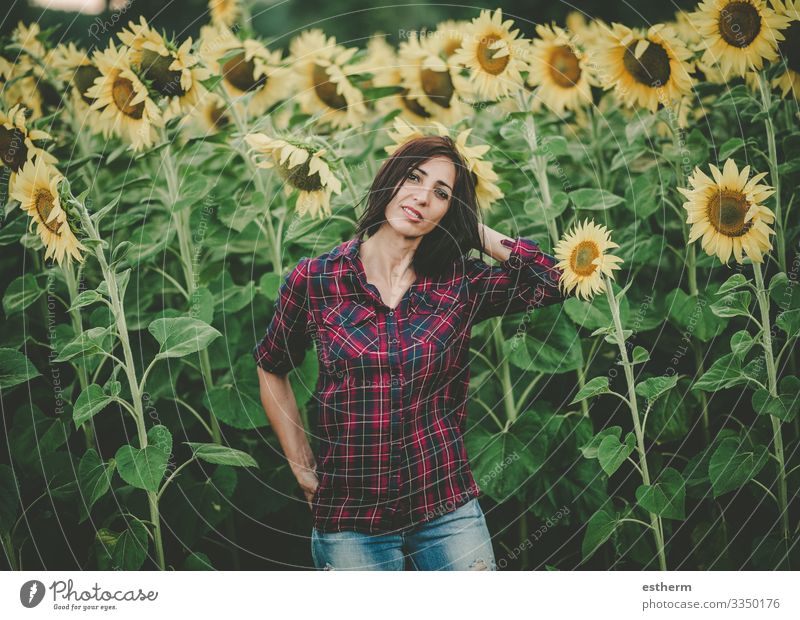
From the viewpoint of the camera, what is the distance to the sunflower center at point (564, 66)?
7.49ft

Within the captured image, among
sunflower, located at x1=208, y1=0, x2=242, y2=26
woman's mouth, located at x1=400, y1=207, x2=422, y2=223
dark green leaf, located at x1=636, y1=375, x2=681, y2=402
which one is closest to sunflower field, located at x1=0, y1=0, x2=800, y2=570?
dark green leaf, located at x1=636, y1=375, x2=681, y2=402

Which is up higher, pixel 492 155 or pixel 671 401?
pixel 492 155

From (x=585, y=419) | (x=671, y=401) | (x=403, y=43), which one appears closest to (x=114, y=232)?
(x=403, y=43)

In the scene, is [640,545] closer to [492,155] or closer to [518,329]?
[518,329]

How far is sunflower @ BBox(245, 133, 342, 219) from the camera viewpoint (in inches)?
74.9

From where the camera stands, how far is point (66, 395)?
2162 millimetres

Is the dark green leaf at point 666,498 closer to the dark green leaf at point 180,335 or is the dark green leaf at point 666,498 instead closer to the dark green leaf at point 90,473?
the dark green leaf at point 180,335

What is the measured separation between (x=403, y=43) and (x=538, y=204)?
0.70 meters

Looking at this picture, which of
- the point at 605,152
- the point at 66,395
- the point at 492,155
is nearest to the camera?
the point at 66,395

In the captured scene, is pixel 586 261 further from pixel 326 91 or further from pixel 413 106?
pixel 326 91

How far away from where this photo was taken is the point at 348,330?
1.86 metres

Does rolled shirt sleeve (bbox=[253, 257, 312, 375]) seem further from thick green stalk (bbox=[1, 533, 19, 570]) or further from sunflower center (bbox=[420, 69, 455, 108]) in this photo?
thick green stalk (bbox=[1, 533, 19, 570])

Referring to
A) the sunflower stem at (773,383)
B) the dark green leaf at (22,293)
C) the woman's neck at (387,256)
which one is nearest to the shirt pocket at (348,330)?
the woman's neck at (387,256)

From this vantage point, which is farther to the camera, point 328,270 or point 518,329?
point 518,329
